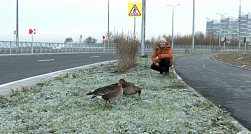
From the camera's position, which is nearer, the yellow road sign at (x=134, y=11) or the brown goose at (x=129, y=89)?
the brown goose at (x=129, y=89)

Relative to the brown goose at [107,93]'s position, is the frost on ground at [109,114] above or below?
below

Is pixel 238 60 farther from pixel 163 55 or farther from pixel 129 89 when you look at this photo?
pixel 129 89

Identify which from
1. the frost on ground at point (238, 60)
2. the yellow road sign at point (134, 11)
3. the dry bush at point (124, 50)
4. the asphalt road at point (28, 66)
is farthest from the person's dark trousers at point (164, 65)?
the yellow road sign at point (134, 11)

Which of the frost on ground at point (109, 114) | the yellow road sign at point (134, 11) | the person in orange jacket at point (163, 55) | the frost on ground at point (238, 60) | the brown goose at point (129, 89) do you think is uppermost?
the yellow road sign at point (134, 11)

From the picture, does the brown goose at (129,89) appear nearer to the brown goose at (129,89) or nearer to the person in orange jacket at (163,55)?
the brown goose at (129,89)

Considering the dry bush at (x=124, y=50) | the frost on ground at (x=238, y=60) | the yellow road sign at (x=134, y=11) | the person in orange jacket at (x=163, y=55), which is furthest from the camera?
the yellow road sign at (x=134, y=11)

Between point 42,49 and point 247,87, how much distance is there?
96.9 ft

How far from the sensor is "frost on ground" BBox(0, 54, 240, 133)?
3.89 meters

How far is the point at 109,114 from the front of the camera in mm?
4551

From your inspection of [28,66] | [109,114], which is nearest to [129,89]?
[109,114]

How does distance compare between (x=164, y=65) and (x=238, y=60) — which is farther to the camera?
(x=238, y=60)

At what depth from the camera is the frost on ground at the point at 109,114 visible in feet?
12.8

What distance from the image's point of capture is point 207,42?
88.8 meters

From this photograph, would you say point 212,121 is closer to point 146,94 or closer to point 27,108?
point 146,94
